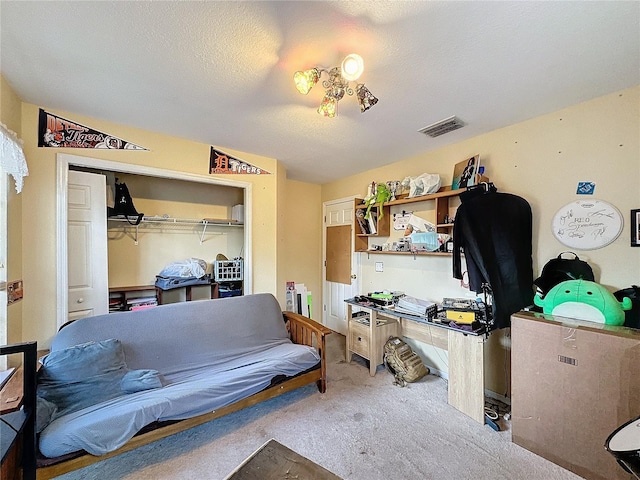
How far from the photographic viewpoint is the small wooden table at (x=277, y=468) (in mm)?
1042

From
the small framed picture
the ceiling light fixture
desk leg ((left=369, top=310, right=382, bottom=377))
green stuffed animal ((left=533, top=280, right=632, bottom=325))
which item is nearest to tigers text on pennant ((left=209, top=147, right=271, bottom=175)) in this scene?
the ceiling light fixture

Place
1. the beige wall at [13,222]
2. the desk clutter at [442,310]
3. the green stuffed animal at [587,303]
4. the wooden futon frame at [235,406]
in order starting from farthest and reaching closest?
the desk clutter at [442,310] → the beige wall at [13,222] → the green stuffed animal at [587,303] → the wooden futon frame at [235,406]

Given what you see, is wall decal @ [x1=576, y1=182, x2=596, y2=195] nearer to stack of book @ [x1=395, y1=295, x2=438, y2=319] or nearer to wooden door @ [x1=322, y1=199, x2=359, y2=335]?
stack of book @ [x1=395, y1=295, x2=438, y2=319]

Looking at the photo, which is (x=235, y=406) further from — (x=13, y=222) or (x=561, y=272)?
(x=561, y=272)

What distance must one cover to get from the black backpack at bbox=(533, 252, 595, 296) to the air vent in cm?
133

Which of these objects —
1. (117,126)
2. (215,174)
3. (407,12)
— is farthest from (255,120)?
(407,12)

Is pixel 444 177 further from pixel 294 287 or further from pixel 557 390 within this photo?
pixel 294 287

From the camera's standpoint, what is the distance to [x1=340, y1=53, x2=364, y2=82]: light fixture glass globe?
1416 millimetres

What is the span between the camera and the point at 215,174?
2871mm

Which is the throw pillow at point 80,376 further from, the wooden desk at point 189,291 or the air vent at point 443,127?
the air vent at point 443,127

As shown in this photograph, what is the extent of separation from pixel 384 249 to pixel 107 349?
9.28 ft

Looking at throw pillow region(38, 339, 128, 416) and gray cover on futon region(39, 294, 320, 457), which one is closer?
gray cover on futon region(39, 294, 320, 457)

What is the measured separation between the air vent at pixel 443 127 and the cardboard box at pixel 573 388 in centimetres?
160

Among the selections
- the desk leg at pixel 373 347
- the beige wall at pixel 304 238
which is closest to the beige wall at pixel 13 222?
the beige wall at pixel 304 238
